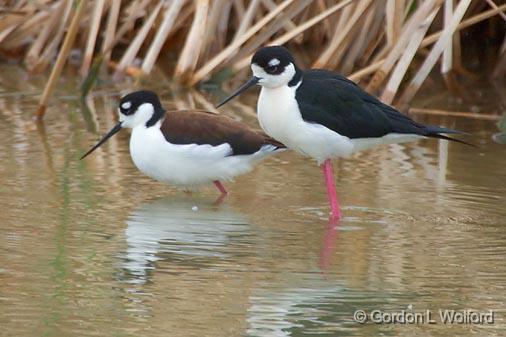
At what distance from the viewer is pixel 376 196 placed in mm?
7391

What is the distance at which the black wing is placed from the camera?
711 cm

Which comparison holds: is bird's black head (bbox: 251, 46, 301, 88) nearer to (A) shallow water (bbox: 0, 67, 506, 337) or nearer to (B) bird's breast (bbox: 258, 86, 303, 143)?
(B) bird's breast (bbox: 258, 86, 303, 143)

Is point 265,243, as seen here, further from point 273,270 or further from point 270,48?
point 270,48

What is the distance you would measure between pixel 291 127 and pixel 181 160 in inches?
27.6

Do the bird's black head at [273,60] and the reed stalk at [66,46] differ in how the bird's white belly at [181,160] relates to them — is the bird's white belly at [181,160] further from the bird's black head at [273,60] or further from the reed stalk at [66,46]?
the reed stalk at [66,46]

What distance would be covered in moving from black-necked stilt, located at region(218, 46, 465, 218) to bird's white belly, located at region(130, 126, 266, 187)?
0.40 metres

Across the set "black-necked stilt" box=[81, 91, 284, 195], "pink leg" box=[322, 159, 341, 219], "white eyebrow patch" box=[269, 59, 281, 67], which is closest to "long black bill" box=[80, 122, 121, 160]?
"black-necked stilt" box=[81, 91, 284, 195]

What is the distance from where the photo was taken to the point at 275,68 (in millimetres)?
7066

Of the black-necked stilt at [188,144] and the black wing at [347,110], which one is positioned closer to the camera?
the black wing at [347,110]

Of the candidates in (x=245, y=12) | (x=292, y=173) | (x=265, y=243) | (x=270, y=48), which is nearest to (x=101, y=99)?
(x=245, y=12)

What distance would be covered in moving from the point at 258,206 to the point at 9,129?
2.68 m

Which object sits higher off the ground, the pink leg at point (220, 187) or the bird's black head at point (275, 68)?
the bird's black head at point (275, 68)

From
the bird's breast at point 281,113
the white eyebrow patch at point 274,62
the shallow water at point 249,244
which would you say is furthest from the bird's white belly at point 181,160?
the white eyebrow patch at point 274,62

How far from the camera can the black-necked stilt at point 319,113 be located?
7.06m
